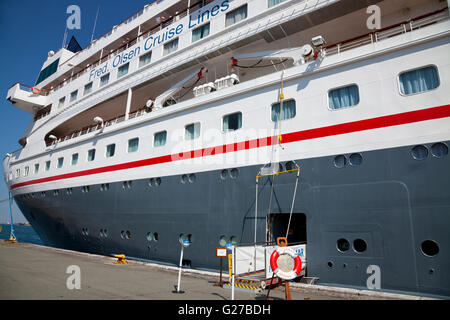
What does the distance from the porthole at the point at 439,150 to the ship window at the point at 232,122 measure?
199 inches

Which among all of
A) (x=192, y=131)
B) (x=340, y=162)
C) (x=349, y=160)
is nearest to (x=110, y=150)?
(x=192, y=131)

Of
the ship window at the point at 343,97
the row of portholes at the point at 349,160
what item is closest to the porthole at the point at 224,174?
the row of portholes at the point at 349,160

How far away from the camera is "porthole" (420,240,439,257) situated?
5691 mm

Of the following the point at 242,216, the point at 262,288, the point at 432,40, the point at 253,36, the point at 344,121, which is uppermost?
the point at 253,36

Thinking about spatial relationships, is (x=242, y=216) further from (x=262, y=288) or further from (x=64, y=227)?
(x=64, y=227)

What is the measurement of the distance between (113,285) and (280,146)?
18.0 ft

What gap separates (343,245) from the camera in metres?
6.73

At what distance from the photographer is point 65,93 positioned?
1898cm

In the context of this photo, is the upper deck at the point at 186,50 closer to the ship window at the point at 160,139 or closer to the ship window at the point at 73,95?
the ship window at the point at 73,95

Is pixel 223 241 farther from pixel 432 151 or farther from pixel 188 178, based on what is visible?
pixel 432 151

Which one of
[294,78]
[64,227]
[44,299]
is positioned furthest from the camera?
[64,227]

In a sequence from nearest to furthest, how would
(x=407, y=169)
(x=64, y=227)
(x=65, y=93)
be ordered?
(x=407, y=169) < (x=64, y=227) < (x=65, y=93)

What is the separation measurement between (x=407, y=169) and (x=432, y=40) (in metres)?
2.89
